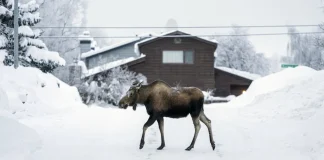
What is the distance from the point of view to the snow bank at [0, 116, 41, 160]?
8.81m

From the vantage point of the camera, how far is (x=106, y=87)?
38781 mm

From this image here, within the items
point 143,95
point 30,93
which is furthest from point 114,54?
point 143,95

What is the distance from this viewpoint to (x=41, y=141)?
35.3 ft

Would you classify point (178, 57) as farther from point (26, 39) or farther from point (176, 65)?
point (26, 39)

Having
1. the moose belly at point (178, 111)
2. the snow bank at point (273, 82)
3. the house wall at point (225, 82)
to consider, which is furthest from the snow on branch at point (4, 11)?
the house wall at point (225, 82)

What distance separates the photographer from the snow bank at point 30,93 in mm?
18922

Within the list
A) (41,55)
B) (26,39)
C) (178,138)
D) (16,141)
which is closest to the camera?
(16,141)

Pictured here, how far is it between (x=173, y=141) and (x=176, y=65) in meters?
31.5

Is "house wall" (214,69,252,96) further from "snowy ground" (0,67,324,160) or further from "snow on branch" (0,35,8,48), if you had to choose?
"snowy ground" (0,67,324,160)

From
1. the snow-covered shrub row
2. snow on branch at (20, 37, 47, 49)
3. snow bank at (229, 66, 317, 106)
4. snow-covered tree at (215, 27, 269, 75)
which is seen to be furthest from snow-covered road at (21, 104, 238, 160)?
snow-covered tree at (215, 27, 269, 75)

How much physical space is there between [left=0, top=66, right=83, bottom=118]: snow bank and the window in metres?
18.0

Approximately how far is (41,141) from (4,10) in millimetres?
17101

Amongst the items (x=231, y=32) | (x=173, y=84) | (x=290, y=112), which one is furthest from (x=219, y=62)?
(x=290, y=112)

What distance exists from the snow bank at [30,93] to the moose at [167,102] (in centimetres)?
746
